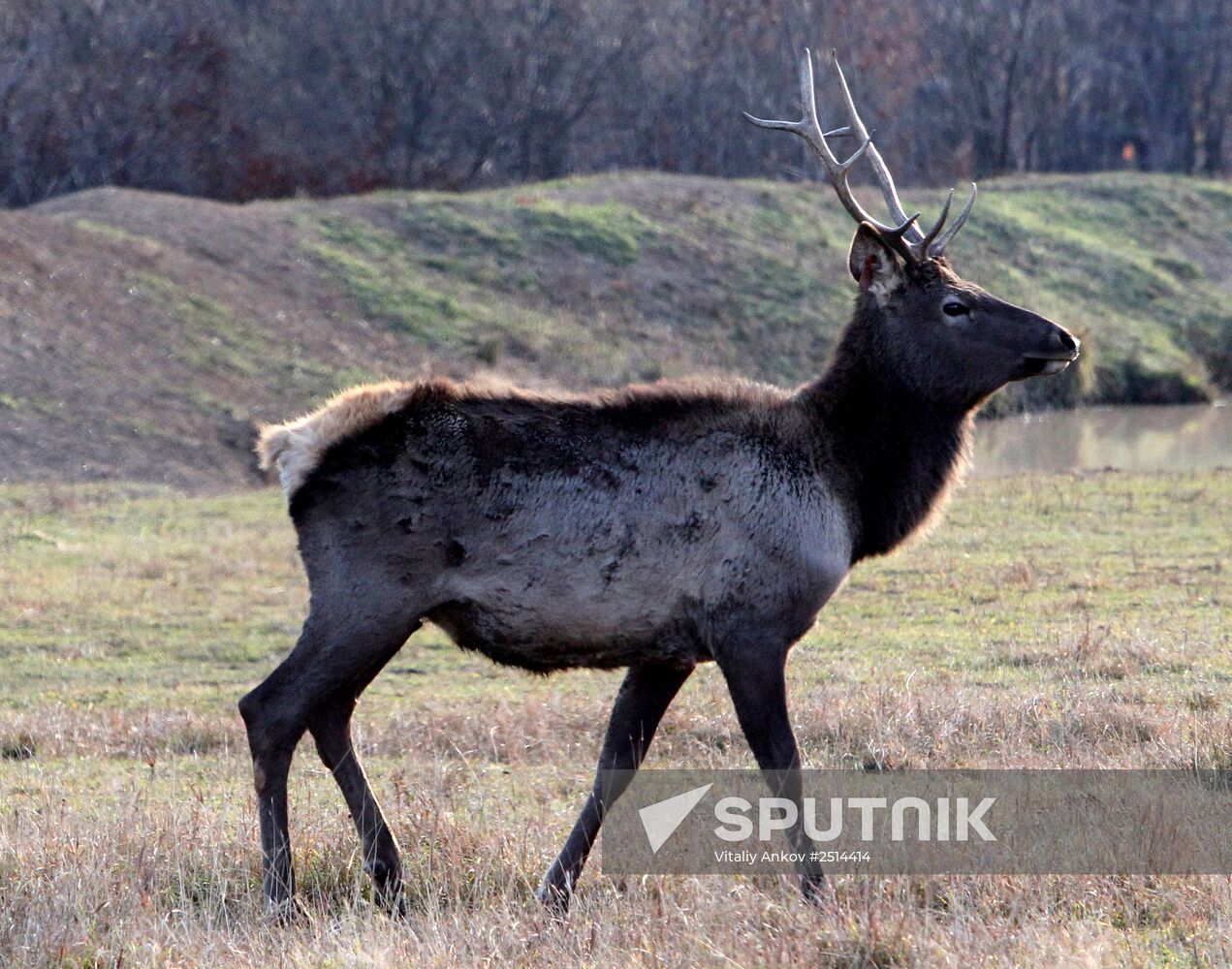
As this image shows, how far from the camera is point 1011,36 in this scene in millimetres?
60094

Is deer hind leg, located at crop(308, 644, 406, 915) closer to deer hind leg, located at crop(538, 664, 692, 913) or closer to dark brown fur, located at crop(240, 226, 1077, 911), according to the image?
dark brown fur, located at crop(240, 226, 1077, 911)

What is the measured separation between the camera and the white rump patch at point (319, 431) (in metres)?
6.47

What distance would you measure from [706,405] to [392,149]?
151 feet

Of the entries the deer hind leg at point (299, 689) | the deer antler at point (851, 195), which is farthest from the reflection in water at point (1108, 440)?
the deer hind leg at point (299, 689)

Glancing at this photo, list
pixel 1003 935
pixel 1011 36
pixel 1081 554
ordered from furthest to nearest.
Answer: pixel 1011 36 < pixel 1081 554 < pixel 1003 935

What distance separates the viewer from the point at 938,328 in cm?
718

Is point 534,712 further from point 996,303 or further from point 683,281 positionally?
point 683,281

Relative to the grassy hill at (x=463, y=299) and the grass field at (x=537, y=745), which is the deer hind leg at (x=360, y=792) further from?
the grassy hill at (x=463, y=299)

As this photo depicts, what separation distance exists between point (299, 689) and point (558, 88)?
4939 cm

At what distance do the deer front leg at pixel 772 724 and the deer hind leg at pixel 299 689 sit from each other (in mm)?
1280

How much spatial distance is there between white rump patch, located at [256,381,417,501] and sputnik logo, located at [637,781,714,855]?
2.12m

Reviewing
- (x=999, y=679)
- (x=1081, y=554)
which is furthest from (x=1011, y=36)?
(x=999, y=679)

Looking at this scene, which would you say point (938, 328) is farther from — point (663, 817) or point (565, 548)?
point (663, 817)

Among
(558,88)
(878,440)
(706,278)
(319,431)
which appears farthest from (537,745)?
(558,88)
